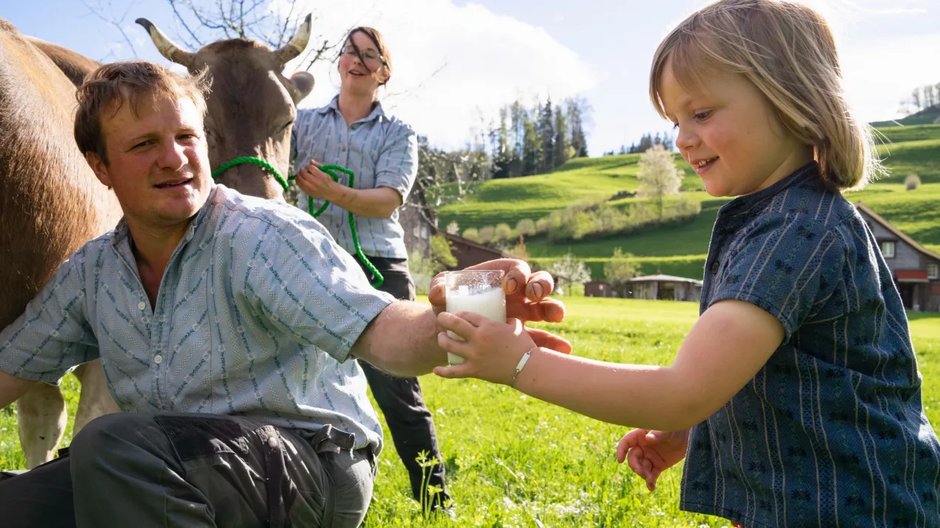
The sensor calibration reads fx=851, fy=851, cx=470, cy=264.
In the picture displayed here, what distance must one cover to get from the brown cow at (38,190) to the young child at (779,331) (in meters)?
1.89

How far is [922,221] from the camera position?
7600cm

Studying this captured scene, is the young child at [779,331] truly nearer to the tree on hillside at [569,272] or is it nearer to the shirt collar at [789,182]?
the shirt collar at [789,182]

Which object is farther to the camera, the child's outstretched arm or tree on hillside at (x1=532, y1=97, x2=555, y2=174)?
tree on hillside at (x1=532, y1=97, x2=555, y2=174)

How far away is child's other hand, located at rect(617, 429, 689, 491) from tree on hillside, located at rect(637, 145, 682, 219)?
300 ft

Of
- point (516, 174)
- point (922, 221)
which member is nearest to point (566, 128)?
point (516, 174)

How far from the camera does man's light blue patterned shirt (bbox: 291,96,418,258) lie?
4.65 metres

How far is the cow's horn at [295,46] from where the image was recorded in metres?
5.13

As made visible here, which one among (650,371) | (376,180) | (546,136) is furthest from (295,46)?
(546,136)

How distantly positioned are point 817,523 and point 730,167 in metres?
0.90

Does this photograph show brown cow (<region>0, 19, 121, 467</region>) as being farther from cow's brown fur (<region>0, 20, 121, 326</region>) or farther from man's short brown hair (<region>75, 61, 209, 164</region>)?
man's short brown hair (<region>75, 61, 209, 164</region>)

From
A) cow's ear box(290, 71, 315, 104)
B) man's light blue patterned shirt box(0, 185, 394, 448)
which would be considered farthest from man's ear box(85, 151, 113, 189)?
cow's ear box(290, 71, 315, 104)

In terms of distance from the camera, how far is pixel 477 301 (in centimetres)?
201

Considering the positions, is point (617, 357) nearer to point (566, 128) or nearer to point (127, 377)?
point (127, 377)

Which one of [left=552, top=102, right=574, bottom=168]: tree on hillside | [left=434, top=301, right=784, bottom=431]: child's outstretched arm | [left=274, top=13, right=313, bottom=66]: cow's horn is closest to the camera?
[left=434, top=301, right=784, bottom=431]: child's outstretched arm
